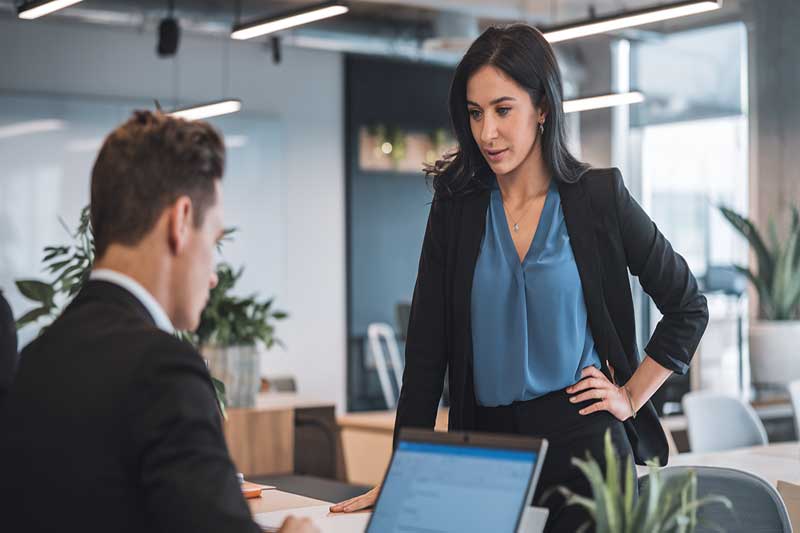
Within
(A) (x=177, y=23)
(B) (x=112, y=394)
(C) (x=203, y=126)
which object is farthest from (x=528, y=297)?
(A) (x=177, y=23)

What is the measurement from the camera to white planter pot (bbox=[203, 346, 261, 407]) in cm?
547

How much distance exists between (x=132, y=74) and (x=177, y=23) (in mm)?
1136

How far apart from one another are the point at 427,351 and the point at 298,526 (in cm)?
86

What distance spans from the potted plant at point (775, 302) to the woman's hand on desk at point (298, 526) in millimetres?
5812

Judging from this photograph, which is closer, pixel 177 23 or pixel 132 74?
pixel 177 23

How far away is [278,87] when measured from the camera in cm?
952

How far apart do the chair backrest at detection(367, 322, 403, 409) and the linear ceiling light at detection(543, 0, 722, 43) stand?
4244 mm

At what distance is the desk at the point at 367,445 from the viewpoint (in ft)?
19.0

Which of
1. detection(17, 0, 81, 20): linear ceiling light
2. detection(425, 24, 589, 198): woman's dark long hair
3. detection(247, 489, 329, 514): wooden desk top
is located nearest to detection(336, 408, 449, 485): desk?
detection(17, 0, 81, 20): linear ceiling light

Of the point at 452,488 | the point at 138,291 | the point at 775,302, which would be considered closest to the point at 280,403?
the point at 775,302

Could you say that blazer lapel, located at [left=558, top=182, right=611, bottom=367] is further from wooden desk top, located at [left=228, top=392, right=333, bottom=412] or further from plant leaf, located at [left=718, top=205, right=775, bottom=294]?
plant leaf, located at [left=718, top=205, right=775, bottom=294]

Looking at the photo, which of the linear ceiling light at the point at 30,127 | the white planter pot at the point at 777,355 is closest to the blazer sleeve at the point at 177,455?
the white planter pot at the point at 777,355

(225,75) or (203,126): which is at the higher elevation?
(225,75)

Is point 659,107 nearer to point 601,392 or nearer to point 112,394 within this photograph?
point 601,392
